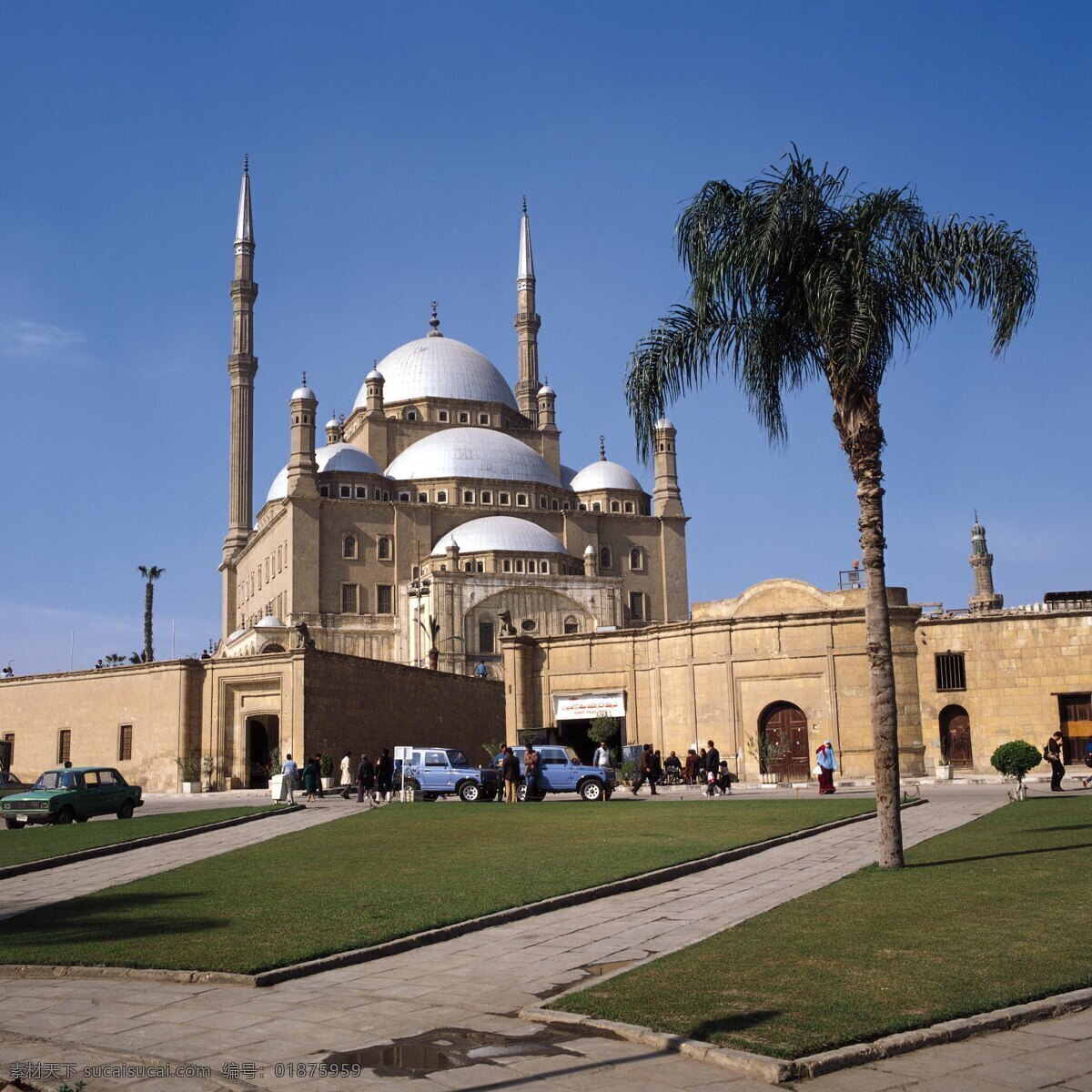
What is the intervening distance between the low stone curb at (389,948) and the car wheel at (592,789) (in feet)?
38.4

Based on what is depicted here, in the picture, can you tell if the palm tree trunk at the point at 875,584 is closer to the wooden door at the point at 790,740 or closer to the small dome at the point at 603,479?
the wooden door at the point at 790,740

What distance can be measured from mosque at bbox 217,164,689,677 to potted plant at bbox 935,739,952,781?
22.5m

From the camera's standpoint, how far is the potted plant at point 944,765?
93.0 ft

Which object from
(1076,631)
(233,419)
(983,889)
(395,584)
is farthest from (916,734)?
(233,419)

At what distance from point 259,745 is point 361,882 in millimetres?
22668

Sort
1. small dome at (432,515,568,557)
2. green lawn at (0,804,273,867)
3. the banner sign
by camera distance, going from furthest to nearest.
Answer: small dome at (432,515,568,557) < the banner sign < green lawn at (0,804,273,867)

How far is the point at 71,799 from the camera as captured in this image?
73.0ft

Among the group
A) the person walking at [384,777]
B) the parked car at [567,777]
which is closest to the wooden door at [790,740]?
the parked car at [567,777]

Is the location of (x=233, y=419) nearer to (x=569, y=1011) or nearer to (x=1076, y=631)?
(x=1076, y=631)

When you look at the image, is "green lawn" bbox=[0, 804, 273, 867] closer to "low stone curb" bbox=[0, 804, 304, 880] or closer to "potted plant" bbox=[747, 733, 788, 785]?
"low stone curb" bbox=[0, 804, 304, 880]

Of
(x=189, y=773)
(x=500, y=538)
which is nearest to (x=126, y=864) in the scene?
(x=189, y=773)

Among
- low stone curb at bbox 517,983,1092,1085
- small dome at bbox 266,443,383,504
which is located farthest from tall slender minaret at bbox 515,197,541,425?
low stone curb at bbox 517,983,1092,1085

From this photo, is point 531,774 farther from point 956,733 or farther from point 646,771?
point 956,733

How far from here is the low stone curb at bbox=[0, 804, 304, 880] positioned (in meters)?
14.8
